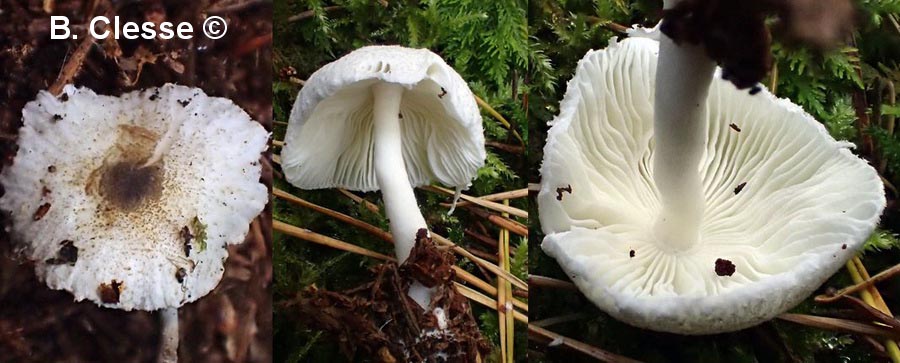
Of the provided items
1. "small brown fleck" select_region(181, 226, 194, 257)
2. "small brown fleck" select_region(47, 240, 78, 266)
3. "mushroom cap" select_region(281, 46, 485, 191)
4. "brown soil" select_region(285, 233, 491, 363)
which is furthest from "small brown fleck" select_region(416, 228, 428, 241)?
"small brown fleck" select_region(47, 240, 78, 266)

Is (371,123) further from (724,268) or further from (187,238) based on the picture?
(724,268)

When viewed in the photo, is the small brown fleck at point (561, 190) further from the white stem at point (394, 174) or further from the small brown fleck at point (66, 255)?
the small brown fleck at point (66, 255)

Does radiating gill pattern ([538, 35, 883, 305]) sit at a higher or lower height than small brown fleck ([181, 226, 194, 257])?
higher

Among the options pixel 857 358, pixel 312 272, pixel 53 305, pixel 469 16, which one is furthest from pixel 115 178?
pixel 857 358

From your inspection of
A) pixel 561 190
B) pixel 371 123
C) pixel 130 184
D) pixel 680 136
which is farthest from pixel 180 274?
pixel 680 136

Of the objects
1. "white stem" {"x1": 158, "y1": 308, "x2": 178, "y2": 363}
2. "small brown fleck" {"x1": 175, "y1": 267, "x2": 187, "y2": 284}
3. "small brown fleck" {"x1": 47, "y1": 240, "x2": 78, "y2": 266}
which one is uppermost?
"small brown fleck" {"x1": 47, "y1": 240, "x2": 78, "y2": 266}

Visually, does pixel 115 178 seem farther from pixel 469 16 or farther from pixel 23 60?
pixel 469 16

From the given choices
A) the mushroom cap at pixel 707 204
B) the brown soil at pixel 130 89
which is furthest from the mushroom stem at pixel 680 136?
the brown soil at pixel 130 89

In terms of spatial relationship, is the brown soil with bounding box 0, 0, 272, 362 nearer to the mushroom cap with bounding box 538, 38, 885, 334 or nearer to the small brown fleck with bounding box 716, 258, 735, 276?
the mushroom cap with bounding box 538, 38, 885, 334
